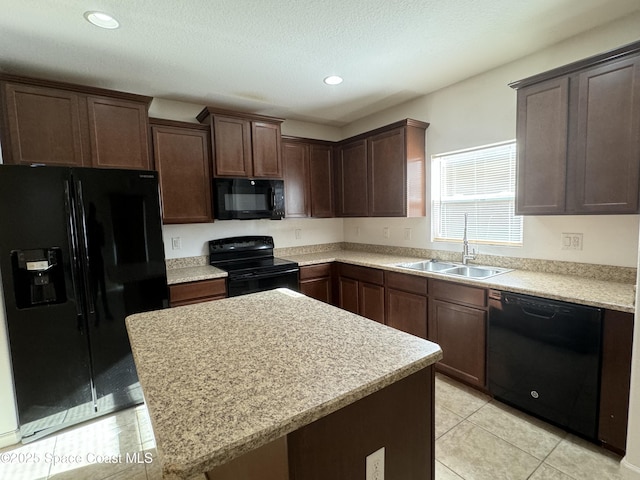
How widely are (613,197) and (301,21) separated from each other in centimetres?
215

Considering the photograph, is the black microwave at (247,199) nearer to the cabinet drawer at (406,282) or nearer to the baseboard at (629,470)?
the cabinet drawer at (406,282)

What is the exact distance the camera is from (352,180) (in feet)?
12.2

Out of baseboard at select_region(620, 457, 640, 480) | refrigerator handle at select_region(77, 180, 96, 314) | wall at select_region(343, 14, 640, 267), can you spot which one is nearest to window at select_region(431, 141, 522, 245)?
wall at select_region(343, 14, 640, 267)

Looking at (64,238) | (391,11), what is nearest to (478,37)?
(391,11)

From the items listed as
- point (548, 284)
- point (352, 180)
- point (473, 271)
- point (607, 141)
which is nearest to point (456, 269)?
point (473, 271)

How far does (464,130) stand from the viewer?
2863mm

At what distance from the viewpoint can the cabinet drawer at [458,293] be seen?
7.40 ft

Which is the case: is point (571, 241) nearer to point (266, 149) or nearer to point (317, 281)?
point (317, 281)

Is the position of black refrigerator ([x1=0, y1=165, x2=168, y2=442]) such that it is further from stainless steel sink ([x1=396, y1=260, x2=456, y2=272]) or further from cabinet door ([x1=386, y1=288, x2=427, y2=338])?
stainless steel sink ([x1=396, y1=260, x2=456, y2=272])

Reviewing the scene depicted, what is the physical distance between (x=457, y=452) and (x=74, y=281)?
271 centimetres

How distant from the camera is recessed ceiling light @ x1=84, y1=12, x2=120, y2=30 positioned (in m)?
1.73

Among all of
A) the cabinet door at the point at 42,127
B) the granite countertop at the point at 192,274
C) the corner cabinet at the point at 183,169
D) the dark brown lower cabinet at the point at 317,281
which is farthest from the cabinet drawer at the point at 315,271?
the cabinet door at the point at 42,127

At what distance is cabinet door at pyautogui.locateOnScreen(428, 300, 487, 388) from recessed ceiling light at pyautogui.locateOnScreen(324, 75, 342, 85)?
6.91 feet

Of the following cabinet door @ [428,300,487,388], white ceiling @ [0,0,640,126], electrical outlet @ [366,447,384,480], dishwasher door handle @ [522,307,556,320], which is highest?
white ceiling @ [0,0,640,126]
